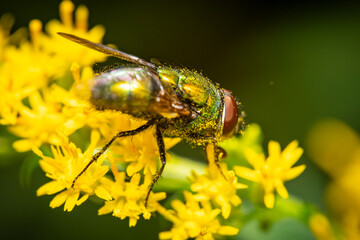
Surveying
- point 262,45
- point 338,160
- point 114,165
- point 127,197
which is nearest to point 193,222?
point 127,197

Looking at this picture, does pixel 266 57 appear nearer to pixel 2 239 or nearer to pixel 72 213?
pixel 72 213

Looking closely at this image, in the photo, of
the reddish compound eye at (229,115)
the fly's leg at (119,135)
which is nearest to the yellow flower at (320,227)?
the reddish compound eye at (229,115)

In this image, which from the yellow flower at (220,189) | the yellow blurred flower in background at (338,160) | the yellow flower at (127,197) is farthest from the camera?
the yellow blurred flower in background at (338,160)

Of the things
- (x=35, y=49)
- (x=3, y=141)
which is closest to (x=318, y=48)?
(x=35, y=49)

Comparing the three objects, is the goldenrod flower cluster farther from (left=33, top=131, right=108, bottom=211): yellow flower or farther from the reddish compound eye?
the reddish compound eye

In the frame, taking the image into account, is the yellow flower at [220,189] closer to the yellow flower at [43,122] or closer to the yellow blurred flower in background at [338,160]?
the yellow flower at [43,122]

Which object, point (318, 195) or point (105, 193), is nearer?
point (105, 193)

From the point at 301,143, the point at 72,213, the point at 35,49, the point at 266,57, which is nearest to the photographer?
the point at 35,49
